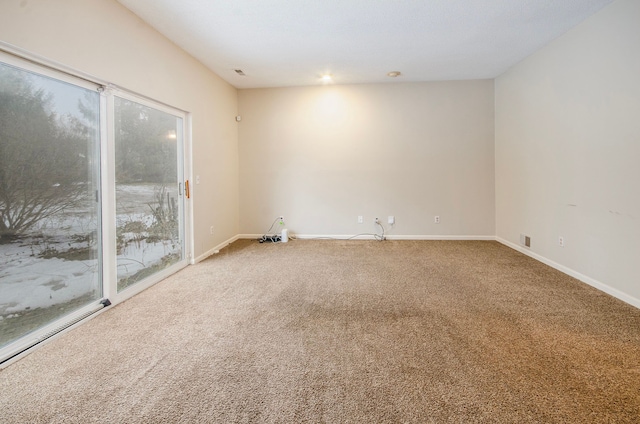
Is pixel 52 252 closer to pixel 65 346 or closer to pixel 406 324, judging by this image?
pixel 65 346

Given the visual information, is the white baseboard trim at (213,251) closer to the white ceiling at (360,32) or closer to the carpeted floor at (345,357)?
the carpeted floor at (345,357)

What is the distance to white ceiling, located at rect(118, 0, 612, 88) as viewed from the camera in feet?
8.77

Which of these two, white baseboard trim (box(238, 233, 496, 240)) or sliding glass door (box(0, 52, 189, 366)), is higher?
sliding glass door (box(0, 52, 189, 366))

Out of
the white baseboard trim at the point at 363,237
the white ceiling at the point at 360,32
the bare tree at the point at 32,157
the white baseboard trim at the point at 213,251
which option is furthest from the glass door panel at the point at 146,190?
the white baseboard trim at the point at 363,237

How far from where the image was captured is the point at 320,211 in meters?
5.24

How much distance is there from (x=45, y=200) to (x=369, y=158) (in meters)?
4.26

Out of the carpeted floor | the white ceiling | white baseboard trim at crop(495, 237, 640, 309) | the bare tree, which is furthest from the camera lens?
the white ceiling

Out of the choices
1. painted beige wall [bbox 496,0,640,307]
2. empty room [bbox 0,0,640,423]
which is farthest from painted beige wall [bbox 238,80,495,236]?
painted beige wall [bbox 496,0,640,307]

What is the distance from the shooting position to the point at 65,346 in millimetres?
1922

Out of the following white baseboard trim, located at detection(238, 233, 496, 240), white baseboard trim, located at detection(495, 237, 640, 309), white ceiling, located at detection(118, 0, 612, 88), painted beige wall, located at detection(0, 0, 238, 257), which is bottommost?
white baseboard trim, located at detection(495, 237, 640, 309)

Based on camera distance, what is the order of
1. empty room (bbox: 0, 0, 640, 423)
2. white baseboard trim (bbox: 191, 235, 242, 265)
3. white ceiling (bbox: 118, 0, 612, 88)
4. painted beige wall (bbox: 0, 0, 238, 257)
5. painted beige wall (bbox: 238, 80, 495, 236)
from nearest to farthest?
empty room (bbox: 0, 0, 640, 423) → painted beige wall (bbox: 0, 0, 238, 257) → white ceiling (bbox: 118, 0, 612, 88) → white baseboard trim (bbox: 191, 235, 242, 265) → painted beige wall (bbox: 238, 80, 495, 236)

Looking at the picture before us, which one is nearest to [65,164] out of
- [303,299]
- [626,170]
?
[303,299]

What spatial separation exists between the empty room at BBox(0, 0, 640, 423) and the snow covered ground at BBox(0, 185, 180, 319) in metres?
0.02

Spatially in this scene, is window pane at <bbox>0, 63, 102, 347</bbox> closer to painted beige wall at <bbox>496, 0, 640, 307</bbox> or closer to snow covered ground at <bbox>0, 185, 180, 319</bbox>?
snow covered ground at <bbox>0, 185, 180, 319</bbox>
